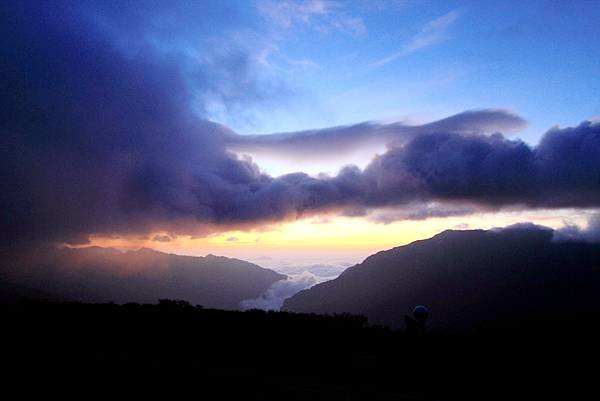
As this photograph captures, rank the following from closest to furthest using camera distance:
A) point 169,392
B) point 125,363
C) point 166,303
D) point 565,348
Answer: point 169,392 → point 125,363 → point 565,348 → point 166,303

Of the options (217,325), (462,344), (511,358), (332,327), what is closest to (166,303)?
(217,325)

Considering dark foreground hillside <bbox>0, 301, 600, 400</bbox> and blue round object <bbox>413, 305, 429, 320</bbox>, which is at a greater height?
blue round object <bbox>413, 305, 429, 320</bbox>

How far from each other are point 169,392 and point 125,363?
191 inches

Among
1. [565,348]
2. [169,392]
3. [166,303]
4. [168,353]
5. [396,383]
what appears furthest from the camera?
[166,303]

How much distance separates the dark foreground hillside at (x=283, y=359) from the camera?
1494 centimetres

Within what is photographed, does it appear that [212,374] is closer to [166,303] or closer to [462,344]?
[462,344]

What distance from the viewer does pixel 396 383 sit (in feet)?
53.7

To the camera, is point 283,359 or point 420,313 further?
point 420,313

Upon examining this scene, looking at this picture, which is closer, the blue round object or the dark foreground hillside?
the dark foreground hillside

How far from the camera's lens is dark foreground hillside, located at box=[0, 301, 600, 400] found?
49.0 feet

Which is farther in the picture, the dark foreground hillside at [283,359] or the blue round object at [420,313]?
the blue round object at [420,313]

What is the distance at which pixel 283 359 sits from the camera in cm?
2048

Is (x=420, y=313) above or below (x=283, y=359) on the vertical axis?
above

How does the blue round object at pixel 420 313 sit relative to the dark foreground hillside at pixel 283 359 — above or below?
above
